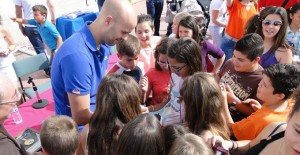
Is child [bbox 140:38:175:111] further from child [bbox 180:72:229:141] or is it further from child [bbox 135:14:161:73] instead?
child [bbox 180:72:229:141]

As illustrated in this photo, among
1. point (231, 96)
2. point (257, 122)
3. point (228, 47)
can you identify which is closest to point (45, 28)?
point (228, 47)

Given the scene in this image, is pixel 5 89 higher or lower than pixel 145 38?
higher

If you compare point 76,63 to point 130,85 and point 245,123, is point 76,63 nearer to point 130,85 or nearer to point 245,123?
point 130,85

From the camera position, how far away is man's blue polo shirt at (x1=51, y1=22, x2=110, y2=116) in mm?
1905

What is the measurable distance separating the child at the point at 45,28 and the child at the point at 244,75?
11.5 feet

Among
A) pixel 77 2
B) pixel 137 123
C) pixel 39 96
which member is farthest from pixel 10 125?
pixel 77 2

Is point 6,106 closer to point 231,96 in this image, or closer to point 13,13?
Result: point 231,96

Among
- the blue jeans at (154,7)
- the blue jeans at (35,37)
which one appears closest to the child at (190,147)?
the blue jeans at (35,37)

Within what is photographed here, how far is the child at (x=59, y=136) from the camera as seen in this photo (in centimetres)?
186

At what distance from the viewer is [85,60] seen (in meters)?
1.96

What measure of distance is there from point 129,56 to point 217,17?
2.40 metres

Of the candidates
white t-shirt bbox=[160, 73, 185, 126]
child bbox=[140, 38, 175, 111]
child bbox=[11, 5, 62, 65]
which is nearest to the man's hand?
white t-shirt bbox=[160, 73, 185, 126]

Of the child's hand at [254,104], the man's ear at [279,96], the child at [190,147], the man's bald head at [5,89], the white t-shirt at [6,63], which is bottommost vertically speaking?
the white t-shirt at [6,63]

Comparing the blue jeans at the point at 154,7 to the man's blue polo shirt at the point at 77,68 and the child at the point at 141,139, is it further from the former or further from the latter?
the child at the point at 141,139
